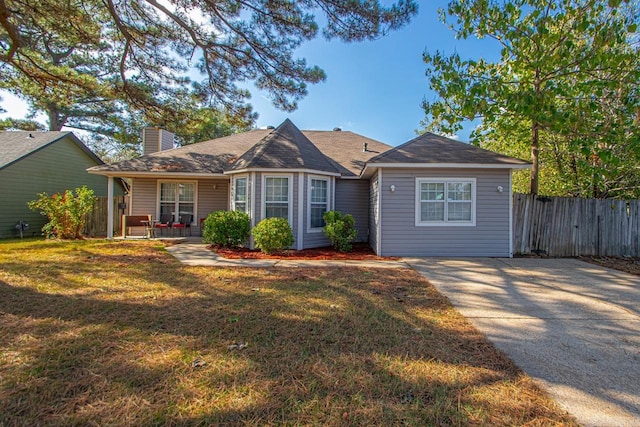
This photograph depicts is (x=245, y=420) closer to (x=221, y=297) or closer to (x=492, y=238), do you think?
(x=221, y=297)

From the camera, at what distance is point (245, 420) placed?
1892 mm

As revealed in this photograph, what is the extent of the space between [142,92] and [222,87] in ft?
7.66

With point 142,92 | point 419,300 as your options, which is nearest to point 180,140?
point 142,92

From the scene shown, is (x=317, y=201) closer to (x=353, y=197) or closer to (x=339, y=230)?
(x=339, y=230)

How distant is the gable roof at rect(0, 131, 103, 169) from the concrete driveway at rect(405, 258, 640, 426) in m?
16.5

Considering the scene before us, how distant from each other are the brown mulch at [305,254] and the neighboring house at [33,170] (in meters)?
9.77

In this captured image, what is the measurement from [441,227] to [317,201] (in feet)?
12.7

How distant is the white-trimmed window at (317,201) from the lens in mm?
9461

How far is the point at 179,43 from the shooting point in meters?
8.05

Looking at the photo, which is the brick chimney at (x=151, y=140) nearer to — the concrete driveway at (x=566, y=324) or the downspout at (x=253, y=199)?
the downspout at (x=253, y=199)

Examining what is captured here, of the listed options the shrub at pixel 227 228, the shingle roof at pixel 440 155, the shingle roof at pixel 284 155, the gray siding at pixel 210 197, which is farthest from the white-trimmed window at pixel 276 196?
the gray siding at pixel 210 197

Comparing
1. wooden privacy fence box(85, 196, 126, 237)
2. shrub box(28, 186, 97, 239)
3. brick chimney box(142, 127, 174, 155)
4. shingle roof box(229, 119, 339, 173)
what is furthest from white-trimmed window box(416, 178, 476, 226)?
wooden privacy fence box(85, 196, 126, 237)

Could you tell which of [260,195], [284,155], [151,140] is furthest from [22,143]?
[284,155]

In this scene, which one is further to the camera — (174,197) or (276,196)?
(174,197)
